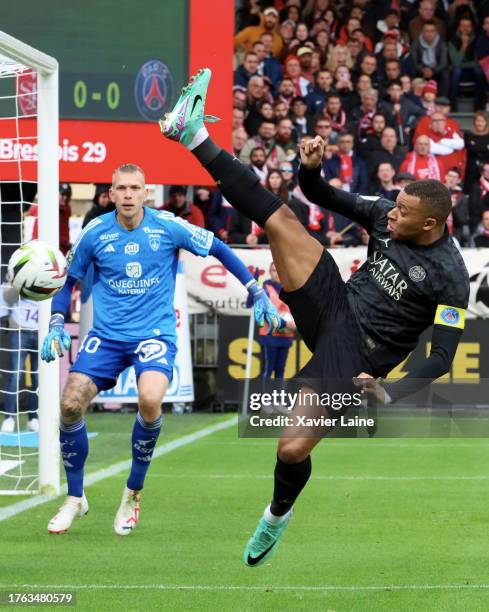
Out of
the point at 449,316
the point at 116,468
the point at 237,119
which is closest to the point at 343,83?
the point at 237,119

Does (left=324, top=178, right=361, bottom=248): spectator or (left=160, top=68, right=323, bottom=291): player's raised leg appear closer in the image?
(left=160, top=68, right=323, bottom=291): player's raised leg

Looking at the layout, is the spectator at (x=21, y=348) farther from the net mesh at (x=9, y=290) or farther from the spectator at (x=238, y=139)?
the spectator at (x=238, y=139)

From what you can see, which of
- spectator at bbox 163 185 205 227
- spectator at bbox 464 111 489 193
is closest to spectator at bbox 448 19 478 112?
spectator at bbox 464 111 489 193

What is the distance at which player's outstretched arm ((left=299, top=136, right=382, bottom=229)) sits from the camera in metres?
6.43

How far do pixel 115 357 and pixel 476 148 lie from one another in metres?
11.4

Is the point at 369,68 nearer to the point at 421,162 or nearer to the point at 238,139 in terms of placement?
the point at 421,162

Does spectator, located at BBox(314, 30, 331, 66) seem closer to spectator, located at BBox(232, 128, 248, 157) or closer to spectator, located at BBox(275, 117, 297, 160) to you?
spectator, located at BBox(275, 117, 297, 160)

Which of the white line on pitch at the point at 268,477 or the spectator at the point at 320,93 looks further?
the spectator at the point at 320,93

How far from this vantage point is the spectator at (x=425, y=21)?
21547mm

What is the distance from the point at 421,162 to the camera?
58.6 ft

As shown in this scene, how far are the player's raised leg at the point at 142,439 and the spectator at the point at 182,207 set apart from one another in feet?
26.7

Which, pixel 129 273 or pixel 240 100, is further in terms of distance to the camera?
pixel 240 100

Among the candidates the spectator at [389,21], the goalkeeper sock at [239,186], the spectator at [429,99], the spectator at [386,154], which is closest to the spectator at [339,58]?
the spectator at [429,99]

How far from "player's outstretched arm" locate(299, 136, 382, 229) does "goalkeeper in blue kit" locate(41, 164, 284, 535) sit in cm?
142
